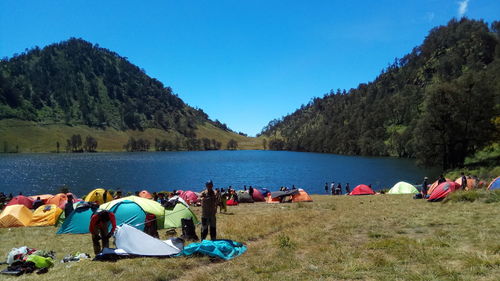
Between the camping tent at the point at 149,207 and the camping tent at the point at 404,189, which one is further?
the camping tent at the point at 404,189

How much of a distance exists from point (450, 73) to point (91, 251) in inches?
8497

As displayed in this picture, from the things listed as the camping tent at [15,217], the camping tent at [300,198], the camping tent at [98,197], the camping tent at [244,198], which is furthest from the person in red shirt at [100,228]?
the camping tent at [300,198]

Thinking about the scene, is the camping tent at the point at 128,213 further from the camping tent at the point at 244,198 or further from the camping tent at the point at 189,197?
the camping tent at the point at 244,198

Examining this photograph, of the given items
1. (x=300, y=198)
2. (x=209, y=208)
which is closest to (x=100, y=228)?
(x=209, y=208)

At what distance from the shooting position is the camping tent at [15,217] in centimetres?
2144

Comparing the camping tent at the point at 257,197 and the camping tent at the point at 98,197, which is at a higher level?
the camping tent at the point at 98,197

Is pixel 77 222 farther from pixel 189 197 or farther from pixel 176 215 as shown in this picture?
pixel 189 197

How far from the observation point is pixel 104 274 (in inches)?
362

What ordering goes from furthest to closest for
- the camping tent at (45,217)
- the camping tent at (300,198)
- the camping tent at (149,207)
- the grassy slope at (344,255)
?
the camping tent at (300,198), the camping tent at (45,217), the camping tent at (149,207), the grassy slope at (344,255)

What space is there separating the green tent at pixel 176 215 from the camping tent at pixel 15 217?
990 cm

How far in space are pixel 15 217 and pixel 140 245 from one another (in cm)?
1510

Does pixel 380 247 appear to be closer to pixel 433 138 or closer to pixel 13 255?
pixel 13 255

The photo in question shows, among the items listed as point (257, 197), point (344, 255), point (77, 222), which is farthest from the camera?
point (257, 197)

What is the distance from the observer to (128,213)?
17.5m
